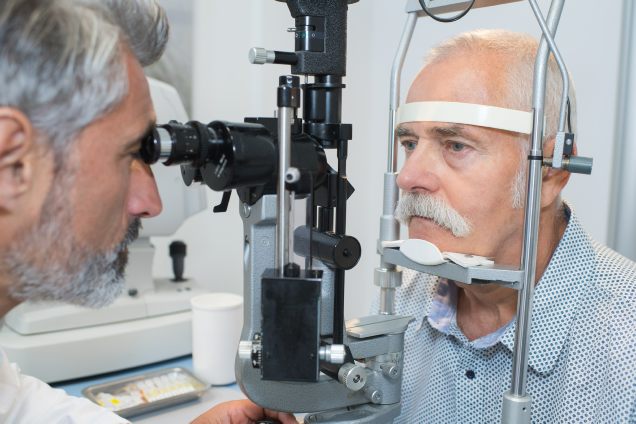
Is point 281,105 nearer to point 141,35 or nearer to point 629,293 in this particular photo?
point 141,35

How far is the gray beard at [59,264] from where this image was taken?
77 centimetres

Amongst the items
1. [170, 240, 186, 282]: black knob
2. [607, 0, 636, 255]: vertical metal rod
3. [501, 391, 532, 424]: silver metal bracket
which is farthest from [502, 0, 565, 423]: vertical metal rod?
[170, 240, 186, 282]: black knob

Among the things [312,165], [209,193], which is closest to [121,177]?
[312,165]

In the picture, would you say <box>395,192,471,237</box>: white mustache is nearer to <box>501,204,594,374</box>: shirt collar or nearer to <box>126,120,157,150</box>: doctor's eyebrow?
<box>501,204,594,374</box>: shirt collar

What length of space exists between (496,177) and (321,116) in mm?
448

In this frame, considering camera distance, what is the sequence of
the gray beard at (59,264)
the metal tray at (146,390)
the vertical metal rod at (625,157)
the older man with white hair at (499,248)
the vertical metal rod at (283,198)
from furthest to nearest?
the vertical metal rod at (625,157) → the metal tray at (146,390) → the older man with white hair at (499,248) → the gray beard at (59,264) → the vertical metal rod at (283,198)

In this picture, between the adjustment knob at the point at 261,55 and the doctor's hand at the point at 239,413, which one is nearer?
the adjustment knob at the point at 261,55

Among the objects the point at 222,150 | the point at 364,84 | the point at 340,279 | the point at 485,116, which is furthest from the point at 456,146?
the point at 364,84

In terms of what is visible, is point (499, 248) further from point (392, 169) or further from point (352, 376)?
point (352, 376)

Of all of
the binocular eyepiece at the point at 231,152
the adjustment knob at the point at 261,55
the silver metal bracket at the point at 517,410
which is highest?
the adjustment knob at the point at 261,55

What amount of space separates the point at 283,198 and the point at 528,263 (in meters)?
0.36

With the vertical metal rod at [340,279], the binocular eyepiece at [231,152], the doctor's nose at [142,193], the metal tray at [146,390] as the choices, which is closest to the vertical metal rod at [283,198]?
the binocular eyepiece at [231,152]

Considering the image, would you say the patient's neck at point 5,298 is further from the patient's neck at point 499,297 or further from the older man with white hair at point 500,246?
the patient's neck at point 499,297

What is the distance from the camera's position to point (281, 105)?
674 mm
